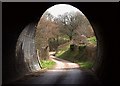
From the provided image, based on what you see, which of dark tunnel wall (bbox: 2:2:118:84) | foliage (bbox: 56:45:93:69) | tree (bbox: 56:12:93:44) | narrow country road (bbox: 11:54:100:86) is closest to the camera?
dark tunnel wall (bbox: 2:2:118:84)

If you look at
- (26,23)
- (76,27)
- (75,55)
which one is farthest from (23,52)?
(76,27)

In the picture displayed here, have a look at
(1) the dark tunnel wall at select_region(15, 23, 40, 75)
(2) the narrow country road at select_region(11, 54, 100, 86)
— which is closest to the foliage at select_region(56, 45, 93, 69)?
(1) the dark tunnel wall at select_region(15, 23, 40, 75)

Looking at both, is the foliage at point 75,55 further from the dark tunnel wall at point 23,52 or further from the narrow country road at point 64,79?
the narrow country road at point 64,79

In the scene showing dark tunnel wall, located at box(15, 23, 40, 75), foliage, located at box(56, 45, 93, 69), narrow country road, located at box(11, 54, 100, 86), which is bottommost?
foliage, located at box(56, 45, 93, 69)

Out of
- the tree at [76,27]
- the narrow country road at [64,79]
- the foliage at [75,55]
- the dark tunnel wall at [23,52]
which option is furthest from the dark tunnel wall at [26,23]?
the tree at [76,27]

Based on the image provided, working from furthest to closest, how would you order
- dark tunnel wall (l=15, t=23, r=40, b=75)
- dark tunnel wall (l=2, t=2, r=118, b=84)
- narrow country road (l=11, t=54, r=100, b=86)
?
1. dark tunnel wall (l=15, t=23, r=40, b=75)
2. narrow country road (l=11, t=54, r=100, b=86)
3. dark tunnel wall (l=2, t=2, r=118, b=84)

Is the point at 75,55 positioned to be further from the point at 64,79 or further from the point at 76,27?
the point at 64,79

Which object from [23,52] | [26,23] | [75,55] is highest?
[26,23]

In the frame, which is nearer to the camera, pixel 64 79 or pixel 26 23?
pixel 64 79

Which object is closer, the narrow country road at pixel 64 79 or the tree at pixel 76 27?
the narrow country road at pixel 64 79

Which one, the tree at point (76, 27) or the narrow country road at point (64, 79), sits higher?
the tree at point (76, 27)

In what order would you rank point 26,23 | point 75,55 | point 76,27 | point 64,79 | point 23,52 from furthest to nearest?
point 76,27 → point 75,55 → point 23,52 → point 26,23 → point 64,79

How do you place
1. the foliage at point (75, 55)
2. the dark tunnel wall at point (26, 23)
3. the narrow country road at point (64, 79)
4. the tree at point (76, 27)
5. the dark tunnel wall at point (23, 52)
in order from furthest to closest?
the tree at point (76, 27), the foliage at point (75, 55), the dark tunnel wall at point (23, 52), the narrow country road at point (64, 79), the dark tunnel wall at point (26, 23)

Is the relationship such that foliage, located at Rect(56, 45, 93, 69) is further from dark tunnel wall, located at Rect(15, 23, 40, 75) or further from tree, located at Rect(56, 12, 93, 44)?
dark tunnel wall, located at Rect(15, 23, 40, 75)
